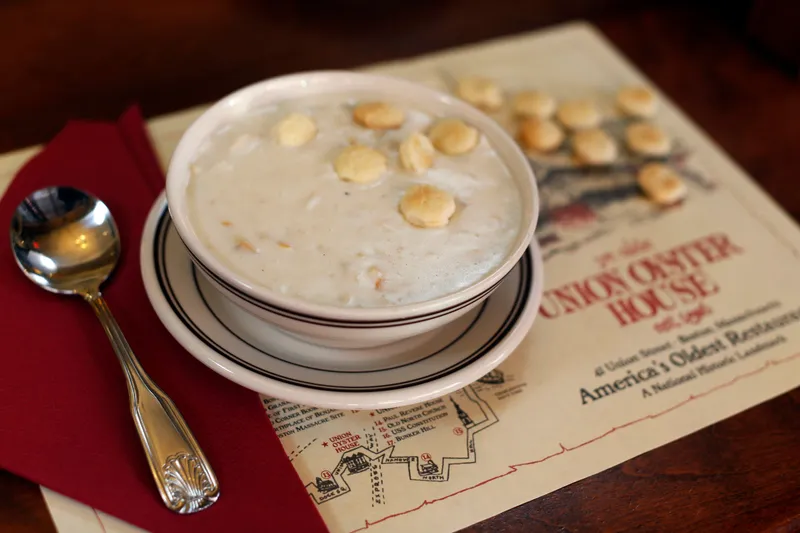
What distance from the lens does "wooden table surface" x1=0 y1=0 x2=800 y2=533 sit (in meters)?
1.16

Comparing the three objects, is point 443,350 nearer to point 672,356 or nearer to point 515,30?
point 672,356

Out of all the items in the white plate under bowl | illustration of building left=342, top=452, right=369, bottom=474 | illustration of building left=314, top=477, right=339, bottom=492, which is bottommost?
illustration of building left=342, top=452, right=369, bottom=474

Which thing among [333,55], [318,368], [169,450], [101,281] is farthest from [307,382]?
[333,55]

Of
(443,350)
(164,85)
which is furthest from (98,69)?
(443,350)

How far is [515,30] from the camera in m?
1.44

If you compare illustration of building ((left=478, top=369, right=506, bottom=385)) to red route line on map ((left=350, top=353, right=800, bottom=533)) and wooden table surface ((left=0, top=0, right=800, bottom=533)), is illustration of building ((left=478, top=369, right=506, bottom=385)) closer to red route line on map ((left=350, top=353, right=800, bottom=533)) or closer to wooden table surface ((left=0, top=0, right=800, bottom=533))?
red route line on map ((left=350, top=353, right=800, bottom=533))

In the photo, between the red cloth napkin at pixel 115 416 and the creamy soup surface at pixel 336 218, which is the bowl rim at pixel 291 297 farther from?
the red cloth napkin at pixel 115 416

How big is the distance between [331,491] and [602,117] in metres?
0.81

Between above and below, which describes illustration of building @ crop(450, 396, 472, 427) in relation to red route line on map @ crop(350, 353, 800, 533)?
above

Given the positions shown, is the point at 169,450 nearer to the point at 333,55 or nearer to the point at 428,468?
the point at 428,468

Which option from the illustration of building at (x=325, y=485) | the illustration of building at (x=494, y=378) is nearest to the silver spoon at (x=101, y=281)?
the illustration of building at (x=325, y=485)

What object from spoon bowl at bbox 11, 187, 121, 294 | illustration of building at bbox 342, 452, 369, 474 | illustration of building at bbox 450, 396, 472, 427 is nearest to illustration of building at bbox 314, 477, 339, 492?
illustration of building at bbox 342, 452, 369, 474

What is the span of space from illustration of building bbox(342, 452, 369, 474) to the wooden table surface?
0.38m

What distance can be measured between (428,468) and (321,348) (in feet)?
0.54
